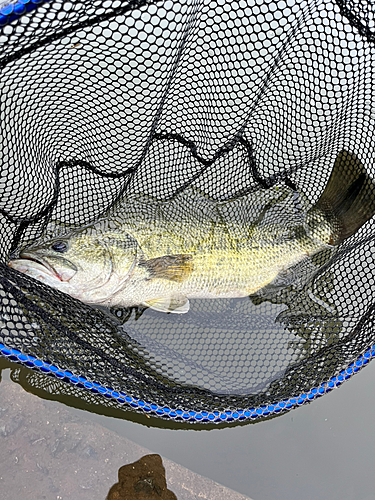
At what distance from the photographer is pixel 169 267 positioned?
8.80ft

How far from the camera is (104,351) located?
229 cm

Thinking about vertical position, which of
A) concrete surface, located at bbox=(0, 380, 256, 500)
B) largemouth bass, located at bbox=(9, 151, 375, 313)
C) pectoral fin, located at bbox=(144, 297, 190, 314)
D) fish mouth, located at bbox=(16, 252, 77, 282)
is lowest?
concrete surface, located at bbox=(0, 380, 256, 500)

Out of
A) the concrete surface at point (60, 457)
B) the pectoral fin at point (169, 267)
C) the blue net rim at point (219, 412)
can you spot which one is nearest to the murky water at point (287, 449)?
the concrete surface at point (60, 457)

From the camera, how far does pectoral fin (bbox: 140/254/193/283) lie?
2678mm

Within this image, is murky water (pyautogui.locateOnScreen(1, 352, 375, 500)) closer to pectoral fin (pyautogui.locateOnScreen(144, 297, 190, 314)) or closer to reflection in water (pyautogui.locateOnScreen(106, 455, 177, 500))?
reflection in water (pyautogui.locateOnScreen(106, 455, 177, 500))

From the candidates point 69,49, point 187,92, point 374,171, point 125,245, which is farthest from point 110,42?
point 374,171

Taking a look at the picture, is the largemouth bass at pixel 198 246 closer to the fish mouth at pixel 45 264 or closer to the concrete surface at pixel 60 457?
the fish mouth at pixel 45 264

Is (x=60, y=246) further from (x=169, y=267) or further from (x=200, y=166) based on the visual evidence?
(x=200, y=166)

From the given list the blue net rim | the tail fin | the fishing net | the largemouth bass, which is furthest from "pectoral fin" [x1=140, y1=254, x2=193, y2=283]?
the tail fin

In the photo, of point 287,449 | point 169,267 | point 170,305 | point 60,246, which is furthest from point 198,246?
point 287,449

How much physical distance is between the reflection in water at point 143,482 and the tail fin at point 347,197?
1896mm

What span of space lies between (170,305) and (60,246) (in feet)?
2.74

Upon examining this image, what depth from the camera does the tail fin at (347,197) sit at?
2.72 meters

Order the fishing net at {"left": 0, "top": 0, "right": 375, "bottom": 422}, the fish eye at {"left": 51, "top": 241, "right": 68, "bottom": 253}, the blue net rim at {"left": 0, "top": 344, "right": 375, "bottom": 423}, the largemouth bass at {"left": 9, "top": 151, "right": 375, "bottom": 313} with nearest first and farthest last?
the blue net rim at {"left": 0, "top": 344, "right": 375, "bottom": 423} → the fishing net at {"left": 0, "top": 0, "right": 375, "bottom": 422} → the fish eye at {"left": 51, "top": 241, "right": 68, "bottom": 253} → the largemouth bass at {"left": 9, "top": 151, "right": 375, "bottom": 313}
